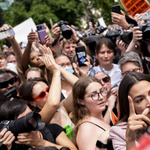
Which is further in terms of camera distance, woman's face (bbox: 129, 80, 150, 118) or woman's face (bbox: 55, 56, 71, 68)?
woman's face (bbox: 55, 56, 71, 68)

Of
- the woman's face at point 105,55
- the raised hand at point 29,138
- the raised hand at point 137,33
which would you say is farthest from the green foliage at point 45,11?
the raised hand at point 29,138

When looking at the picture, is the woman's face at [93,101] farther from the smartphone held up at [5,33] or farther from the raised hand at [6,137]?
the smartphone held up at [5,33]

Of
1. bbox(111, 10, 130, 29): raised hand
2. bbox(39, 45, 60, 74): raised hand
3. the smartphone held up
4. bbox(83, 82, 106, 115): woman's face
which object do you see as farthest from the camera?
the smartphone held up

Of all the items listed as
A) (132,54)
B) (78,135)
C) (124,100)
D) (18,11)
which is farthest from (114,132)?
(18,11)

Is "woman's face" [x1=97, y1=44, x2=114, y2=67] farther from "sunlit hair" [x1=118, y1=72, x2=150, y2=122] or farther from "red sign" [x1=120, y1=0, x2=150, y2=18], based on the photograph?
"sunlit hair" [x1=118, y1=72, x2=150, y2=122]

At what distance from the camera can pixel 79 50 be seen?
3.39 m

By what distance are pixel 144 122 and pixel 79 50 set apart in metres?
2.15

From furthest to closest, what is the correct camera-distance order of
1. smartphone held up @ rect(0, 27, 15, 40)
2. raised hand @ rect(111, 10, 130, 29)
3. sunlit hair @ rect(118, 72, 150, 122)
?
smartphone held up @ rect(0, 27, 15, 40) < raised hand @ rect(111, 10, 130, 29) < sunlit hair @ rect(118, 72, 150, 122)

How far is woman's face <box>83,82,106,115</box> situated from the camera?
2355 millimetres

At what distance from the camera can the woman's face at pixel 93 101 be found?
2.36 meters

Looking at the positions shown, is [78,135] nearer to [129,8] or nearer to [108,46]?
[108,46]

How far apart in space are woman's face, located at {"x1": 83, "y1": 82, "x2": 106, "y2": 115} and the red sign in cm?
184

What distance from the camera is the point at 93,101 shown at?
7.71ft

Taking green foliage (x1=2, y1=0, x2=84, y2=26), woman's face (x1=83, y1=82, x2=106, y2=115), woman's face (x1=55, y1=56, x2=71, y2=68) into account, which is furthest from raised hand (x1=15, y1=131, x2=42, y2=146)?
green foliage (x1=2, y1=0, x2=84, y2=26)
